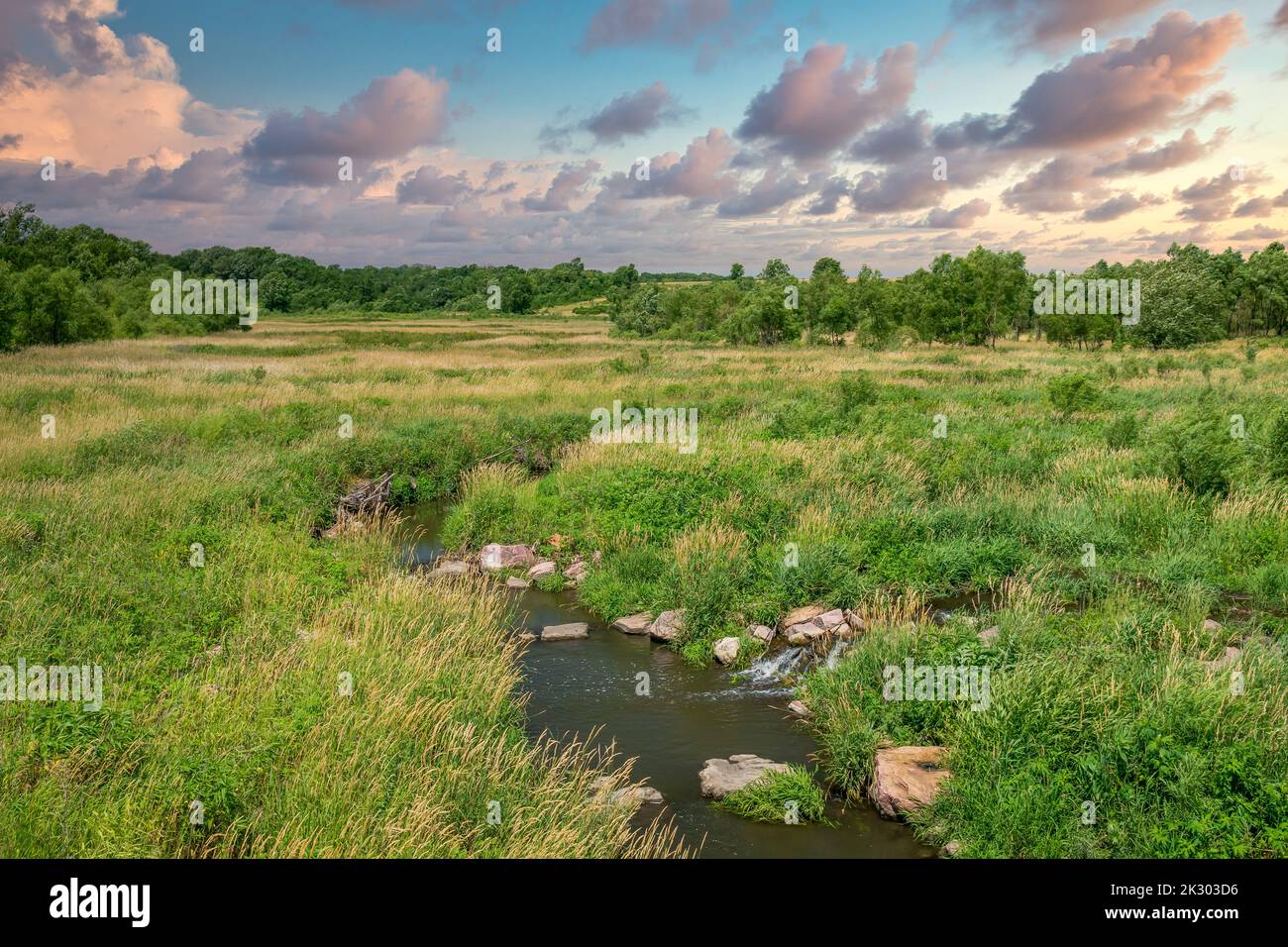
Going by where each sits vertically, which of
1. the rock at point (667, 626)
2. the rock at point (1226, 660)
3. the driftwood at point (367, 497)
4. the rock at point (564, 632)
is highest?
the driftwood at point (367, 497)

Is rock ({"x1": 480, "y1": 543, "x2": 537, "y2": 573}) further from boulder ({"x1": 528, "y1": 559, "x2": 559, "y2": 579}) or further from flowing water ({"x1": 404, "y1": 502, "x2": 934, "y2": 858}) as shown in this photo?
flowing water ({"x1": 404, "y1": 502, "x2": 934, "y2": 858})

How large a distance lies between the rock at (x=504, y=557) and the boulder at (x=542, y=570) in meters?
0.37

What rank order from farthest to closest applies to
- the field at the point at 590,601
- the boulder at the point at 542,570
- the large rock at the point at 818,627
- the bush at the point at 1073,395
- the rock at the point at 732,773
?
the bush at the point at 1073,395, the boulder at the point at 542,570, the large rock at the point at 818,627, the rock at the point at 732,773, the field at the point at 590,601

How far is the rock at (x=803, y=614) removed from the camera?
42.0 feet

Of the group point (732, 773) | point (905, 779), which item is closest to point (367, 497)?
point (732, 773)

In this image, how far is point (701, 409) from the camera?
29344mm

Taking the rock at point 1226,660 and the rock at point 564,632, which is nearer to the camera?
the rock at point 1226,660

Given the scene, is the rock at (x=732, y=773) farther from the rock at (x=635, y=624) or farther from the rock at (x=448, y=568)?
the rock at (x=448, y=568)

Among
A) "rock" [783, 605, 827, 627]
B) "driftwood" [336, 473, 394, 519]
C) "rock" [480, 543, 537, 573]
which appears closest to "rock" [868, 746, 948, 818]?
"rock" [783, 605, 827, 627]

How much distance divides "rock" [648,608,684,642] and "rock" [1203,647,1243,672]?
7122 mm

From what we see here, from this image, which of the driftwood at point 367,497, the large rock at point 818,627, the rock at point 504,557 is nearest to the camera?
the large rock at point 818,627

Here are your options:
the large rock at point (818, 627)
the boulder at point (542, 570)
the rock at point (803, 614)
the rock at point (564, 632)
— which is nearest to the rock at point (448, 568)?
the boulder at point (542, 570)
